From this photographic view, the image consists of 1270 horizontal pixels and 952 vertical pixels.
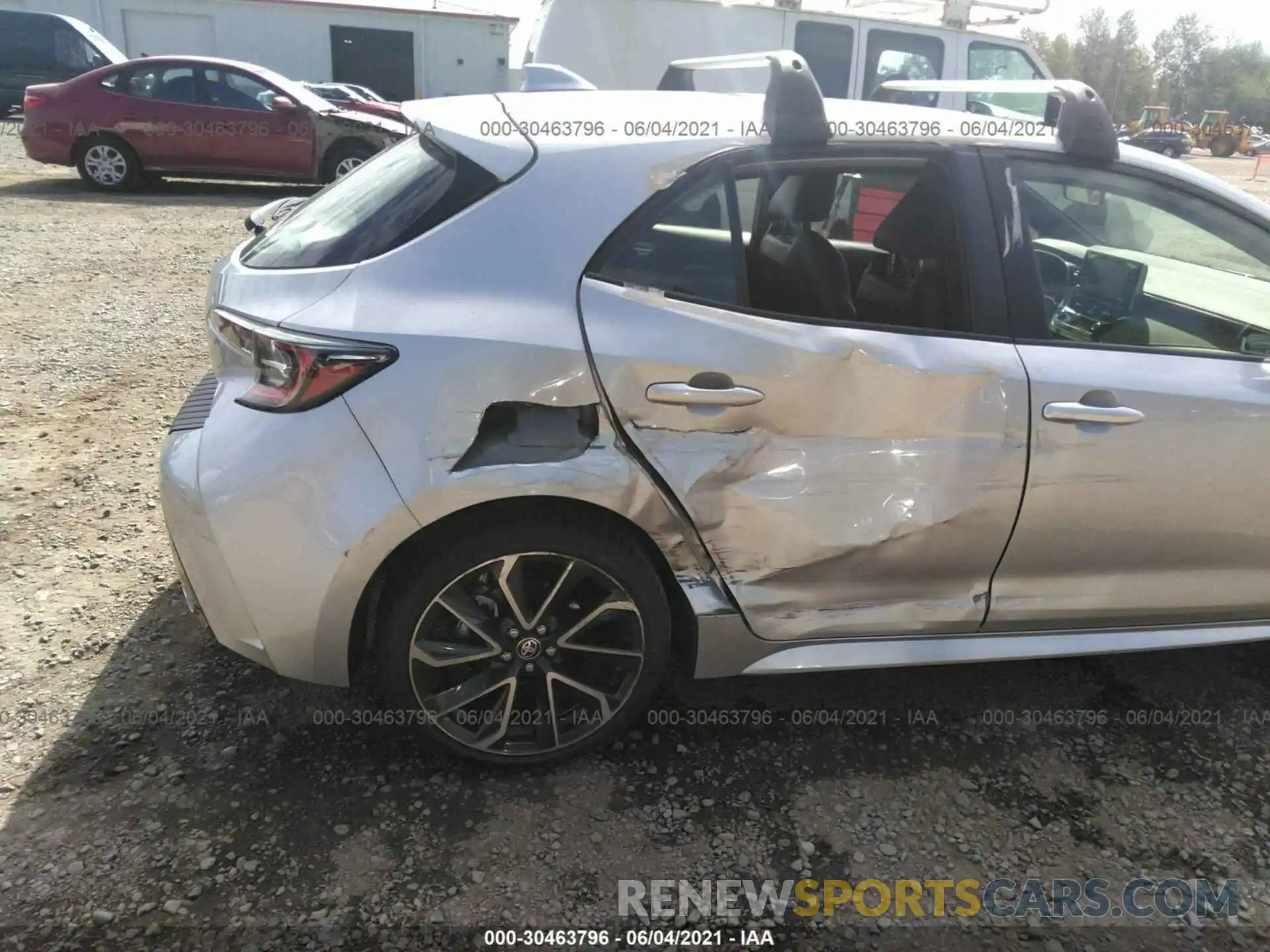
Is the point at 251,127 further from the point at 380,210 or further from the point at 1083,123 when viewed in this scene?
the point at 1083,123

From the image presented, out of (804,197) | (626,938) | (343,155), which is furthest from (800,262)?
(343,155)

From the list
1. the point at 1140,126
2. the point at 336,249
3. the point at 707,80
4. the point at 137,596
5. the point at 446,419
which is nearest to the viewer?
the point at 446,419

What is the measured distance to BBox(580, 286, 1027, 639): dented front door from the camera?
7.07 feet

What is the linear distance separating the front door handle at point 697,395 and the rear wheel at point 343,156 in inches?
397

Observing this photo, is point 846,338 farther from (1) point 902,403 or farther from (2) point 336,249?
(2) point 336,249

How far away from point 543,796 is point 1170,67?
101m

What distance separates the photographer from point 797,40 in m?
8.14

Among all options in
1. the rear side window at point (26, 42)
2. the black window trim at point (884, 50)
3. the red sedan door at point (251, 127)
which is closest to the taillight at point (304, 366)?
the black window trim at point (884, 50)

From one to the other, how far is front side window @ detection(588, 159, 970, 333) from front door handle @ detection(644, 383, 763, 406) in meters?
0.22

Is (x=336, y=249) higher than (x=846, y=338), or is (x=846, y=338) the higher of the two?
(x=336, y=249)

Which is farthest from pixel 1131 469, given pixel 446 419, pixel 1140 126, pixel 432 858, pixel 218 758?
pixel 1140 126

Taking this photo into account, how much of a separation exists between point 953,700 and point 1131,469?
2.91 ft

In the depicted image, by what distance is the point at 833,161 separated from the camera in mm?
2332

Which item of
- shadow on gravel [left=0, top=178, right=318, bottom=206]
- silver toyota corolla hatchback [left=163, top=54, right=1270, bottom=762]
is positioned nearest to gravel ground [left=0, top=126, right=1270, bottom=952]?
silver toyota corolla hatchback [left=163, top=54, right=1270, bottom=762]
